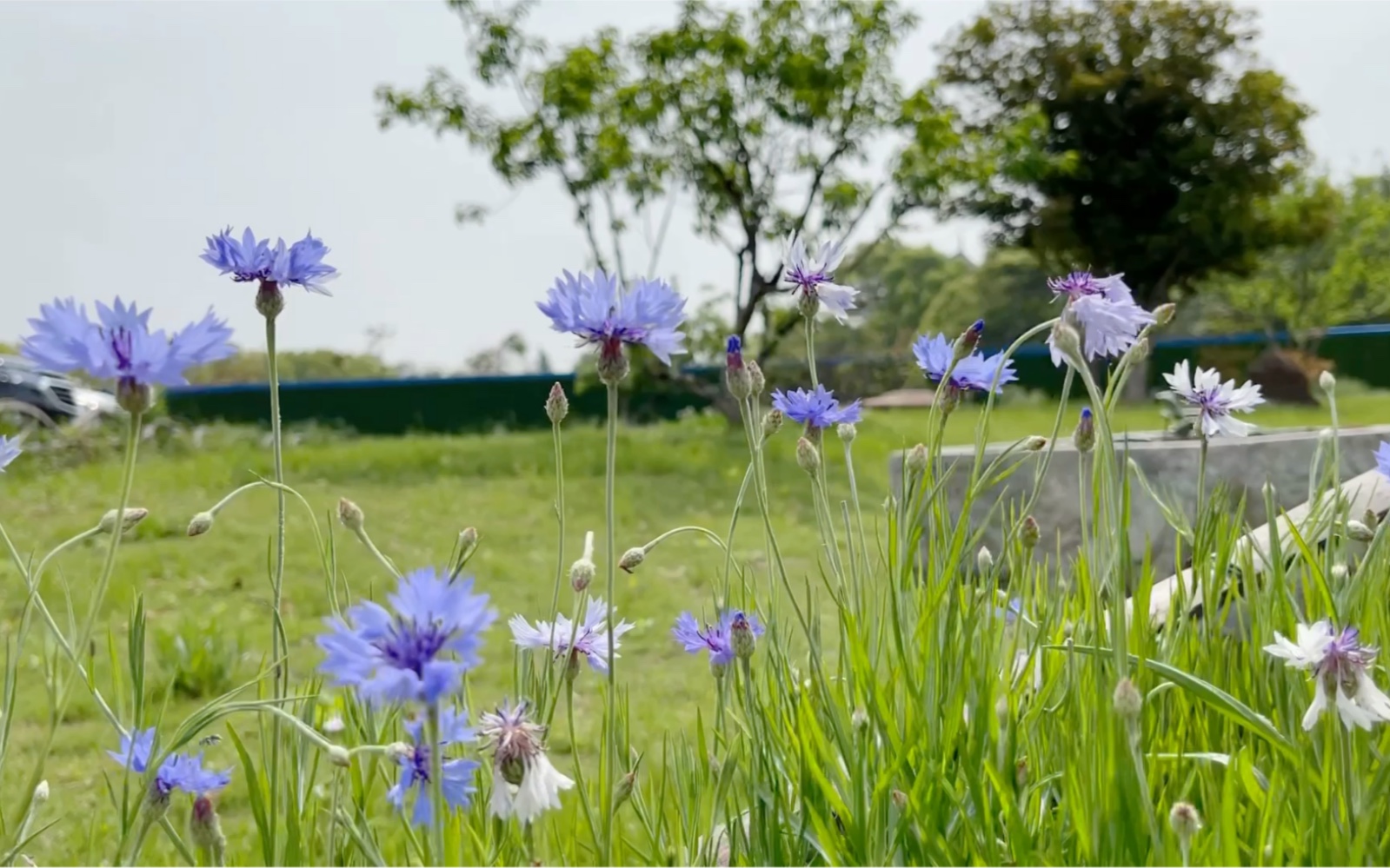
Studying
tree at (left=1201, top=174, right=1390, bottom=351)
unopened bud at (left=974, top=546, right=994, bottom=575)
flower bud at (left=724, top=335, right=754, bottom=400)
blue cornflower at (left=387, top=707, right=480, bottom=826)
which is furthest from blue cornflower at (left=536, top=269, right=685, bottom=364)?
tree at (left=1201, top=174, right=1390, bottom=351)

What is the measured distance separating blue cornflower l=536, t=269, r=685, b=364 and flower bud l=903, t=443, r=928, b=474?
356mm

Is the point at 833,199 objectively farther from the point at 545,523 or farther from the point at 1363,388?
the point at 1363,388

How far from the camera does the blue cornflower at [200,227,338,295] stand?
32.7 inches

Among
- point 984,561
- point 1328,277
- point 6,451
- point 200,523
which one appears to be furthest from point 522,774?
point 1328,277

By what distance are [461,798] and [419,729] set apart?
58 millimetres

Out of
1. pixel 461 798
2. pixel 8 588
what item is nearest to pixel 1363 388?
pixel 8 588

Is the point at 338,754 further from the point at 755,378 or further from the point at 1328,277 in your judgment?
the point at 1328,277

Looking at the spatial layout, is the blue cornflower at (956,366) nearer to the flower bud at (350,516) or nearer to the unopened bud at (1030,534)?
the unopened bud at (1030,534)

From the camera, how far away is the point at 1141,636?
0.85m

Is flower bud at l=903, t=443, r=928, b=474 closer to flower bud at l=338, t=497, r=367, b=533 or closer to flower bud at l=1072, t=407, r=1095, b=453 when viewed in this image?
flower bud at l=1072, t=407, r=1095, b=453

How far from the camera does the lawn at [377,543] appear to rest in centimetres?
242

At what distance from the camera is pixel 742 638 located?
88 cm

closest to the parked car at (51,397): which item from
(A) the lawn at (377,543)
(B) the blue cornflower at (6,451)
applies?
(A) the lawn at (377,543)

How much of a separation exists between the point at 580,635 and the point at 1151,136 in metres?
15.3
